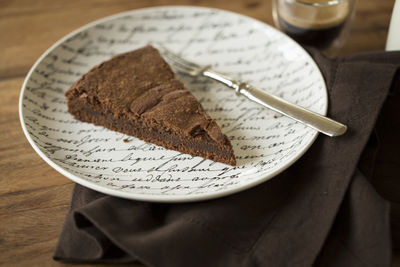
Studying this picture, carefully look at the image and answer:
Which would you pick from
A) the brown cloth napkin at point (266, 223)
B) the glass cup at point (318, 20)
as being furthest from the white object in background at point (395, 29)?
the brown cloth napkin at point (266, 223)

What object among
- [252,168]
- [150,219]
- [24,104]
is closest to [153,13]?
[24,104]

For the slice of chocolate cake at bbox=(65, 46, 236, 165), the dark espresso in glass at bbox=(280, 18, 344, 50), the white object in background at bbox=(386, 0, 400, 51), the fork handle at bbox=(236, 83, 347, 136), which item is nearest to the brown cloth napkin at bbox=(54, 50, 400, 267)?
the fork handle at bbox=(236, 83, 347, 136)

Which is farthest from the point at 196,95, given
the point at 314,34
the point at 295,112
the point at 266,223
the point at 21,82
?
the point at 21,82

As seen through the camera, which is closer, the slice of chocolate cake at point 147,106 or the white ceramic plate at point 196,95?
the white ceramic plate at point 196,95

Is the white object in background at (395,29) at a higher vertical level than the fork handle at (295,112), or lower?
higher

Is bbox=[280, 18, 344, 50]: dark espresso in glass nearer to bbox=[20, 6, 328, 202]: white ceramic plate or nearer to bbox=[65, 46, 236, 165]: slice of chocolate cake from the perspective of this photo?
bbox=[20, 6, 328, 202]: white ceramic plate

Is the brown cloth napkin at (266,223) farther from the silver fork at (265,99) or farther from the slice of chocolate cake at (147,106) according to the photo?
the slice of chocolate cake at (147,106)

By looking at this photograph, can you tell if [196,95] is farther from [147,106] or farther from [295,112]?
[295,112]

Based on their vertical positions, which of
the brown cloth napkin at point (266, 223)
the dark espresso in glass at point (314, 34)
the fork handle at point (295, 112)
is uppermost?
the dark espresso in glass at point (314, 34)
